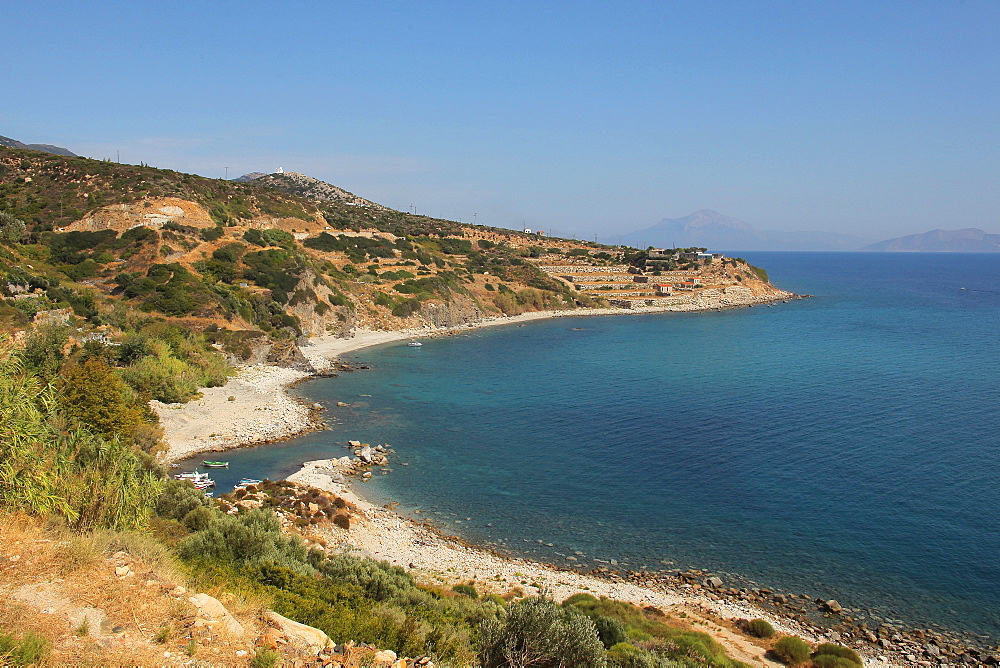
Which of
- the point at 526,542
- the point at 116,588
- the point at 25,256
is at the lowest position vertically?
the point at 526,542

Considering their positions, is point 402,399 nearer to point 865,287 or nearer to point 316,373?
point 316,373

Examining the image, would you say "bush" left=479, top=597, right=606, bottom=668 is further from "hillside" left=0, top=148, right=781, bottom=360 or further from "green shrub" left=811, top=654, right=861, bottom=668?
"hillside" left=0, top=148, right=781, bottom=360

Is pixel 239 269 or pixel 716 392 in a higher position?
pixel 239 269

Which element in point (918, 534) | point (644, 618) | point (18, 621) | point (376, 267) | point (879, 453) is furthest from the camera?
point (376, 267)

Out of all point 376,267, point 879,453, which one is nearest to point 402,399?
point 879,453

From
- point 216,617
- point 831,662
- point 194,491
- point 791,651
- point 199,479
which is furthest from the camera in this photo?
point 199,479

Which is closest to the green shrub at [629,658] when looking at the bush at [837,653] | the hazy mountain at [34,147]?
the bush at [837,653]

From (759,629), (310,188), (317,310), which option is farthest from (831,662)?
(310,188)

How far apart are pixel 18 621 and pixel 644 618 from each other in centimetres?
1464

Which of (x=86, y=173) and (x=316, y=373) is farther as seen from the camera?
(x=86, y=173)

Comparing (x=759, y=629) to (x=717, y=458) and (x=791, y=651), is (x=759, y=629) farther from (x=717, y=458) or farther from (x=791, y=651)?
(x=717, y=458)

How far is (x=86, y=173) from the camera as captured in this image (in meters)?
74.1

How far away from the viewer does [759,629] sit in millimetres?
17766

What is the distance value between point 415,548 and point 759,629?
1150cm
